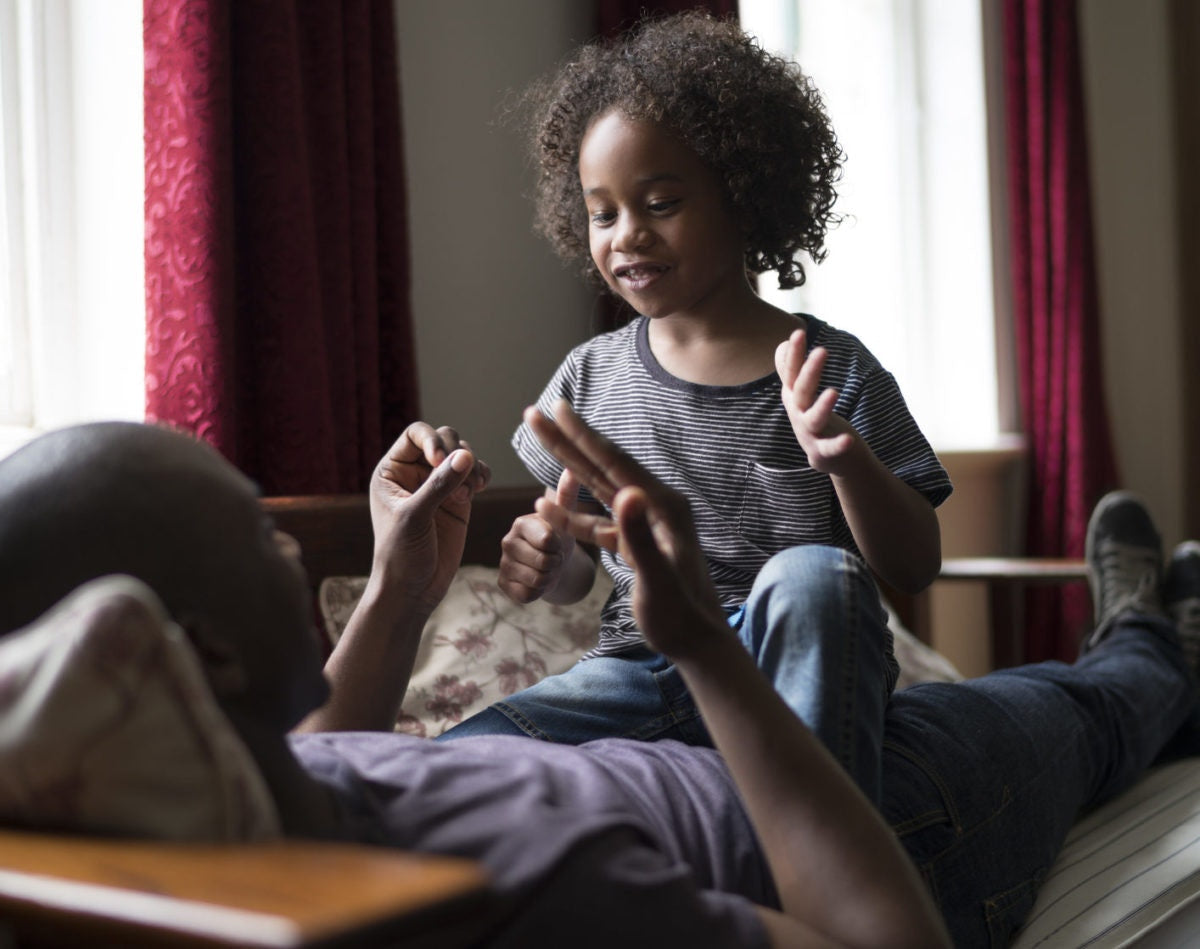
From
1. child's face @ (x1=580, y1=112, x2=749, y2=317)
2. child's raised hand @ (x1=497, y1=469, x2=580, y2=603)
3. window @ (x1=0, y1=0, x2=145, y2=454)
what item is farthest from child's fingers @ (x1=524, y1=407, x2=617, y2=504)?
window @ (x1=0, y1=0, x2=145, y2=454)

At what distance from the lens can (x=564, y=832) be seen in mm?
790

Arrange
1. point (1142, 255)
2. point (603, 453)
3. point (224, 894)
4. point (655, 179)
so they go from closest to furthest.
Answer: point (224, 894) → point (603, 453) → point (655, 179) → point (1142, 255)

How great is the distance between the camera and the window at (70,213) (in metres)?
2.02

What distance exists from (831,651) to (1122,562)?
1.58 meters

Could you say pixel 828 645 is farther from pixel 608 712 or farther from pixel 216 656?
pixel 216 656

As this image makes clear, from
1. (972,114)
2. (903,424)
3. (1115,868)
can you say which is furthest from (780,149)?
(972,114)

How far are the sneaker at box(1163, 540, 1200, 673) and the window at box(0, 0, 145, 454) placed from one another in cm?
186

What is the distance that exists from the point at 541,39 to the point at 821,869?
7.41 feet

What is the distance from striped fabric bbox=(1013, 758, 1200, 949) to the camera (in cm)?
131

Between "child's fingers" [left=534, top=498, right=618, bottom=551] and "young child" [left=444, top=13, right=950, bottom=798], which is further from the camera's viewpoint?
"young child" [left=444, top=13, right=950, bottom=798]

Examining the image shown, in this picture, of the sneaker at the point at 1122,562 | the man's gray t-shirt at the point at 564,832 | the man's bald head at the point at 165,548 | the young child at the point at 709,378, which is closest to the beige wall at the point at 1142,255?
the sneaker at the point at 1122,562

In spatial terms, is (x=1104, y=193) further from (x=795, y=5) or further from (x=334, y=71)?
(x=334, y=71)

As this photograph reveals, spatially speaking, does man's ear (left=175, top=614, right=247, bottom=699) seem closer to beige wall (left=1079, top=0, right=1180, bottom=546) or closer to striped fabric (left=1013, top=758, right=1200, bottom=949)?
striped fabric (left=1013, top=758, right=1200, bottom=949)

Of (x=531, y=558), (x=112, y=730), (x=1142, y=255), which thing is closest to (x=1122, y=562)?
(x=531, y=558)
